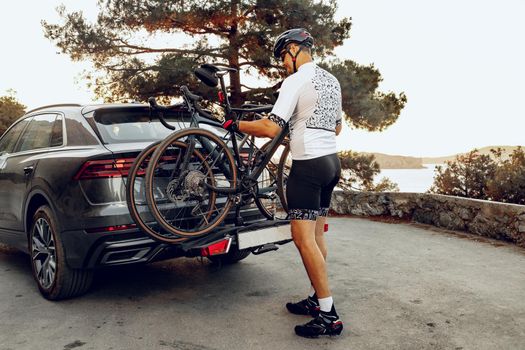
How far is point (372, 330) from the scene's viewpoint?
3529 mm

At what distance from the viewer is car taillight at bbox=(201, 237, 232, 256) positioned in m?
3.60

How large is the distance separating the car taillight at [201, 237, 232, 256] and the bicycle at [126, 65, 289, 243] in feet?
0.76

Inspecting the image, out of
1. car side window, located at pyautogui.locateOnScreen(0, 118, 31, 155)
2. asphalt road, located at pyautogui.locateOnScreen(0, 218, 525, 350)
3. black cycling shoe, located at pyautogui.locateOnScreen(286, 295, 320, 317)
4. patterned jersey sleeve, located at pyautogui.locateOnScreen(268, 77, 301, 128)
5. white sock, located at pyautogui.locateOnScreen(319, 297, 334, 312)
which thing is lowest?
asphalt road, located at pyautogui.locateOnScreen(0, 218, 525, 350)

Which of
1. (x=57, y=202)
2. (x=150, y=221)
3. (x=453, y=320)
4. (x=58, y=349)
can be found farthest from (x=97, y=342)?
(x=453, y=320)

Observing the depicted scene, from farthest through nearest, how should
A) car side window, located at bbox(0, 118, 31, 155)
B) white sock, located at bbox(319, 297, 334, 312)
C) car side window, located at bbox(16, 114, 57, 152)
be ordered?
car side window, located at bbox(0, 118, 31, 155) → car side window, located at bbox(16, 114, 57, 152) → white sock, located at bbox(319, 297, 334, 312)

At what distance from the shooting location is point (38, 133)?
4.88 m

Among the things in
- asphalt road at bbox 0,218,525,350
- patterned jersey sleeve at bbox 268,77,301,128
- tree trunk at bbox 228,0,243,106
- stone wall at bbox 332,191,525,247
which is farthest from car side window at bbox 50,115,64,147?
tree trunk at bbox 228,0,243,106

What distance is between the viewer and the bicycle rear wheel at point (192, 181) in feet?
12.5

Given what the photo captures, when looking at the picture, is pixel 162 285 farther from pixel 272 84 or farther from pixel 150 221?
pixel 272 84

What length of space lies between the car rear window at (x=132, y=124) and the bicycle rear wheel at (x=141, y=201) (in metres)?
0.45

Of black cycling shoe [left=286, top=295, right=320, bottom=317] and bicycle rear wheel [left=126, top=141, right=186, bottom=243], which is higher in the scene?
bicycle rear wheel [left=126, top=141, right=186, bottom=243]

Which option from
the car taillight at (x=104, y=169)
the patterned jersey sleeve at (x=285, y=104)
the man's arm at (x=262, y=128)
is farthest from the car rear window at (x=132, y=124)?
the patterned jersey sleeve at (x=285, y=104)

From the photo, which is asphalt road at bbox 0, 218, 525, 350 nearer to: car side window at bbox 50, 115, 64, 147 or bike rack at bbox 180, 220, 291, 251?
bike rack at bbox 180, 220, 291, 251

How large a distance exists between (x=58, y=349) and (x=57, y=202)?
1.21 metres
